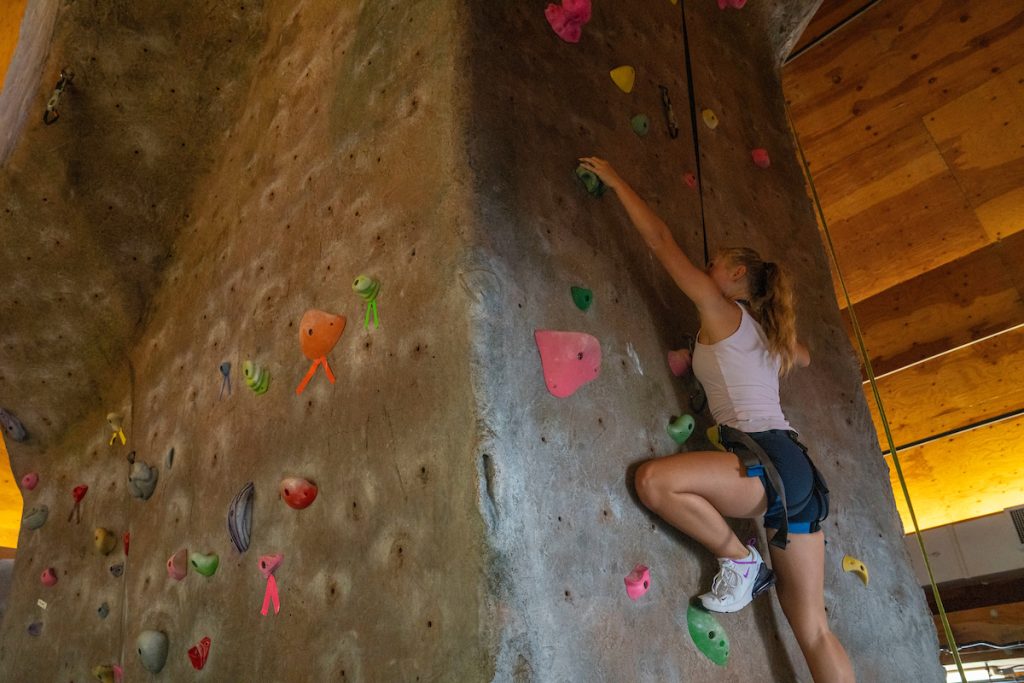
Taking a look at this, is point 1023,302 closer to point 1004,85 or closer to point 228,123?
point 1004,85

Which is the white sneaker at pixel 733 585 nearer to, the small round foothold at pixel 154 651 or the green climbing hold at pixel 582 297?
the green climbing hold at pixel 582 297

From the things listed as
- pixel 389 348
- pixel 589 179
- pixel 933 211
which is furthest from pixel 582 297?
pixel 933 211

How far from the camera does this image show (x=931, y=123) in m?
4.52

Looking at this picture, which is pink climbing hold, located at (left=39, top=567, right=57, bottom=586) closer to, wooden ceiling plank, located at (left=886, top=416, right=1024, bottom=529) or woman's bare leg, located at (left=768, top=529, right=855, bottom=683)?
woman's bare leg, located at (left=768, top=529, right=855, bottom=683)

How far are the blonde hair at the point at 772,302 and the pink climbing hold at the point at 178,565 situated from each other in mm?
1546

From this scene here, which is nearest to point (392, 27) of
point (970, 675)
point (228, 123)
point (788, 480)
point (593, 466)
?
point (228, 123)

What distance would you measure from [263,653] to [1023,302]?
3.80 m

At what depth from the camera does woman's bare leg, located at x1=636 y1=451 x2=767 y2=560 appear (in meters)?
1.78

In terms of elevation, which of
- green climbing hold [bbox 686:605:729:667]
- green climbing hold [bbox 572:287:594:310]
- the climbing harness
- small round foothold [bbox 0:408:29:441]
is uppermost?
the climbing harness

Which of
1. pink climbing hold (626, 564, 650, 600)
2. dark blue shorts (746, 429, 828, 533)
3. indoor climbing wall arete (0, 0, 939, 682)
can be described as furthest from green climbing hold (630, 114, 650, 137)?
pink climbing hold (626, 564, 650, 600)

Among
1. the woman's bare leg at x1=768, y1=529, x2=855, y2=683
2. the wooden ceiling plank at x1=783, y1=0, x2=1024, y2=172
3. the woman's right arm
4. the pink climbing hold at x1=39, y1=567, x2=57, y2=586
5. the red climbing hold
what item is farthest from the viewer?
the wooden ceiling plank at x1=783, y1=0, x2=1024, y2=172

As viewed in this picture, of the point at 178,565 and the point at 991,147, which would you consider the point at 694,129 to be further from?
the point at 991,147

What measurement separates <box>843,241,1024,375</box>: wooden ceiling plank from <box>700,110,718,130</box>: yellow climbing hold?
227 cm

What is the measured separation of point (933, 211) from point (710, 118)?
231cm
